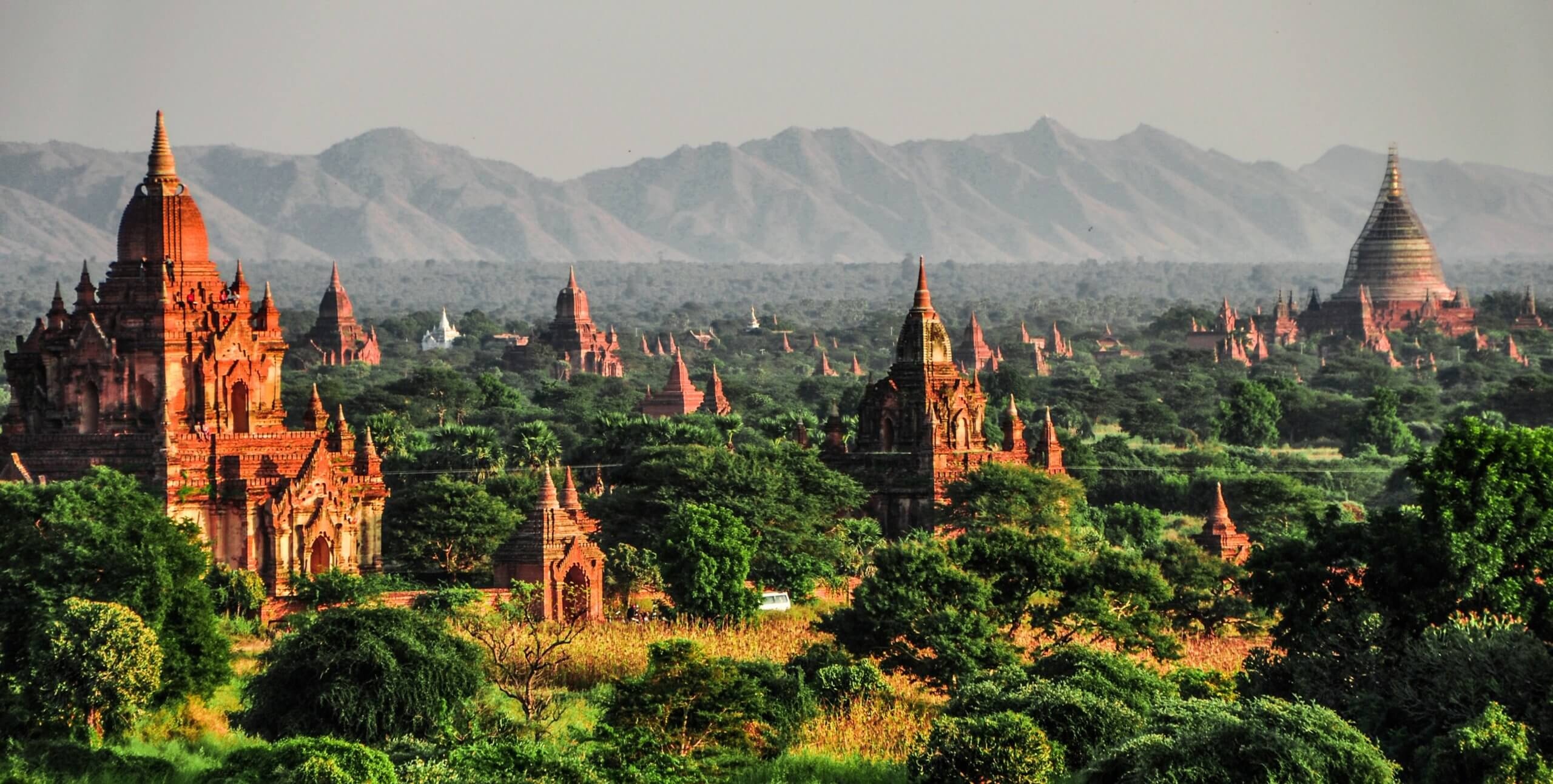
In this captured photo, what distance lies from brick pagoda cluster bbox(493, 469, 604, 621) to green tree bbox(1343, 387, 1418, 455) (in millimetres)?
49343

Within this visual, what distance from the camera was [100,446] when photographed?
50.3 meters

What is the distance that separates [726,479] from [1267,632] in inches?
457

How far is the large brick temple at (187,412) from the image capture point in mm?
49812

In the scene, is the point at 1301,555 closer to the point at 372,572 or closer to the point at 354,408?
the point at 372,572

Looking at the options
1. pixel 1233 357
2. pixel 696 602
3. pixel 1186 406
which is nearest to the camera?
pixel 696 602

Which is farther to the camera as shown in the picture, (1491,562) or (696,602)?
(696,602)

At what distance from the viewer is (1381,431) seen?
310 ft

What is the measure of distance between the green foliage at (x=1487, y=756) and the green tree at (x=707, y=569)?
1784 cm

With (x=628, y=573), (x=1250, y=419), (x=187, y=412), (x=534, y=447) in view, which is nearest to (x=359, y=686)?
(x=628, y=573)

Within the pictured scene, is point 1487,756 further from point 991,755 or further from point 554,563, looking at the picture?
point 554,563

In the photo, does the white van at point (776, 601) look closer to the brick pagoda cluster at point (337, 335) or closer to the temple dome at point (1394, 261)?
the brick pagoda cluster at point (337, 335)

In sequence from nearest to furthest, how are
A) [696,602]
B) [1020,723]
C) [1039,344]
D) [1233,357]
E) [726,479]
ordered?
[1020,723] → [696,602] → [726,479] → [1233,357] → [1039,344]

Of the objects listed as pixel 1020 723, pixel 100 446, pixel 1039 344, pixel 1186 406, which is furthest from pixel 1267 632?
pixel 1039 344

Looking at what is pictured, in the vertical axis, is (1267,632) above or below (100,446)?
below
